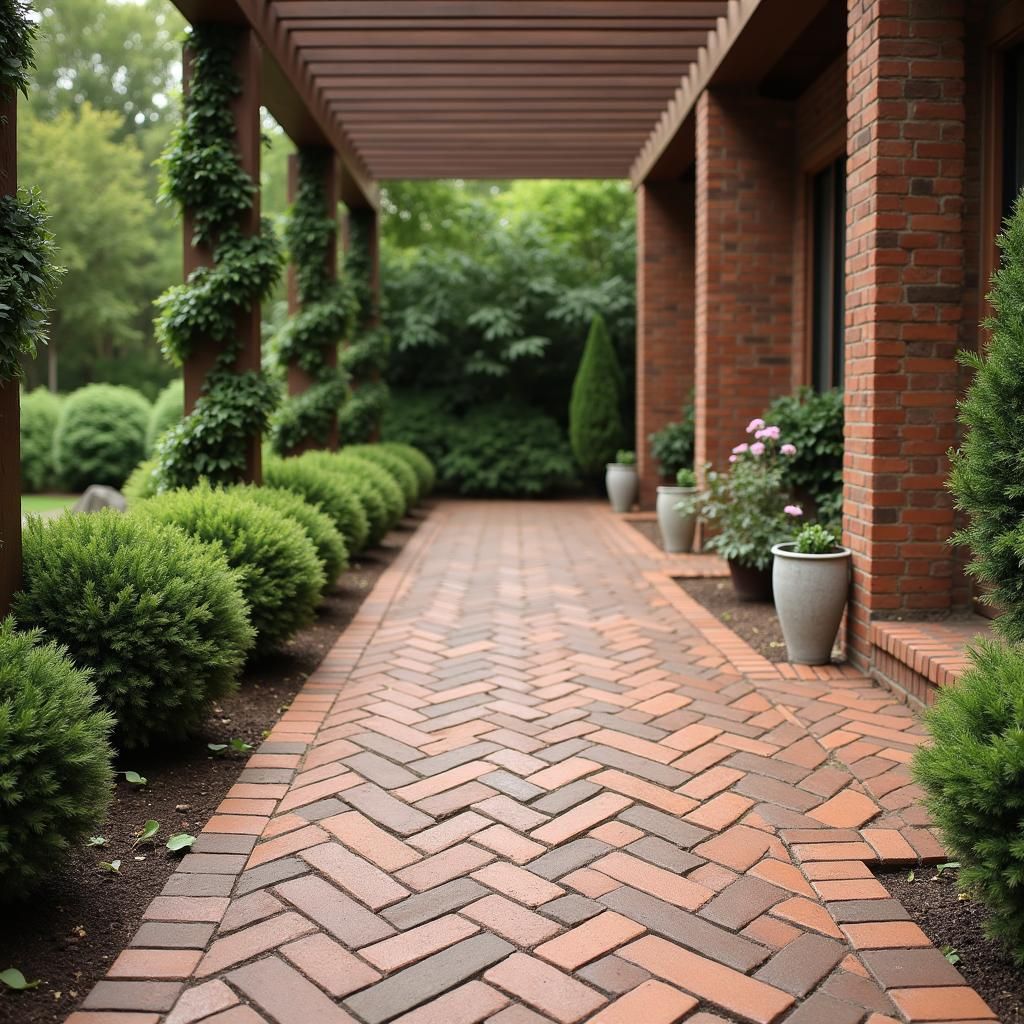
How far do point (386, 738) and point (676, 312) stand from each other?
26.1 feet

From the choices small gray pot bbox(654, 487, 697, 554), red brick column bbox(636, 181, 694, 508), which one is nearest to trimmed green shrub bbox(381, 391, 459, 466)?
red brick column bbox(636, 181, 694, 508)

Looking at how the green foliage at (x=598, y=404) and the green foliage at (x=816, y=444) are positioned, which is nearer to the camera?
the green foliage at (x=816, y=444)

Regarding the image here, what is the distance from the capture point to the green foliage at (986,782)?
6.04ft

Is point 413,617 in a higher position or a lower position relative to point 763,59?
lower

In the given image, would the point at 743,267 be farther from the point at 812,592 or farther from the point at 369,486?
the point at 812,592

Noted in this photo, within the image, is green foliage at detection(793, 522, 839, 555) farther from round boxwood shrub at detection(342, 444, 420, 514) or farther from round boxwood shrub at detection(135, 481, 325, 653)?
round boxwood shrub at detection(342, 444, 420, 514)

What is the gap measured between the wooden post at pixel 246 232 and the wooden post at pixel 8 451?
2.87 m

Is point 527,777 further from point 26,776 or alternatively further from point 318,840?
point 26,776

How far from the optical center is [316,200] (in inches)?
344

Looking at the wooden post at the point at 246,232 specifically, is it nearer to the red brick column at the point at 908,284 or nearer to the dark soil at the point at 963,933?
the red brick column at the point at 908,284

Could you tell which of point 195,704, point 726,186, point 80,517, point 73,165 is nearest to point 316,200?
point 726,186

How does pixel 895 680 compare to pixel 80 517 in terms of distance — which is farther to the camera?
pixel 895 680

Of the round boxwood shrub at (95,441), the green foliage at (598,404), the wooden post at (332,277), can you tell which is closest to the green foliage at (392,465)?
the wooden post at (332,277)

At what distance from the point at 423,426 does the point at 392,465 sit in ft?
14.7
